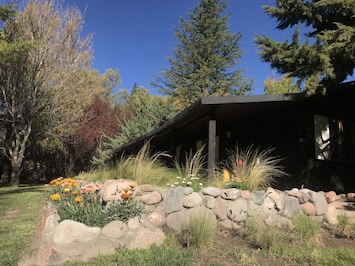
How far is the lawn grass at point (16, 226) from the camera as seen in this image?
4312 mm

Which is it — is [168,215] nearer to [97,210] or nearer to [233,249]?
[97,210]

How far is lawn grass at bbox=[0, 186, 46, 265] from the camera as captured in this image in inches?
170

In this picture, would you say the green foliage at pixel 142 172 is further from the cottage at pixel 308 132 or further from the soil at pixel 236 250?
the soil at pixel 236 250

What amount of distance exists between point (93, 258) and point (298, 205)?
3.93 m

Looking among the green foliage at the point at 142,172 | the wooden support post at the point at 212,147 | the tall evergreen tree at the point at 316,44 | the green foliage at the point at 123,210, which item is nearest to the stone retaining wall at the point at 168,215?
the green foliage at the point at 123,210

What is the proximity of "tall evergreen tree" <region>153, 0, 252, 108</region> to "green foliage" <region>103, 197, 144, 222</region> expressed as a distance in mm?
18760

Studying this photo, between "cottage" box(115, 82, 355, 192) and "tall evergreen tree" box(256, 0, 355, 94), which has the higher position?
"tall evergreen tree" box(256, 0, 355, 94)

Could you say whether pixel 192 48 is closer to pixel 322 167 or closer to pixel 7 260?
pixel 322 167

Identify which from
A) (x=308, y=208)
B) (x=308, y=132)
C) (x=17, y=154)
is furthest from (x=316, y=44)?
(x=17, y=154)

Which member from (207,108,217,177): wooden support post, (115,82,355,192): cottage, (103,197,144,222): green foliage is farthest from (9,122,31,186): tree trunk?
(103,197,144,222): green foliage

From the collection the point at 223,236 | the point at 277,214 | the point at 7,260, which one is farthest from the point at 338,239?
the point at 7,260

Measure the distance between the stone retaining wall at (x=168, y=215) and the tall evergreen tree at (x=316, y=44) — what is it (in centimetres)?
280

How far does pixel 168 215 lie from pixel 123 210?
35.7 inches

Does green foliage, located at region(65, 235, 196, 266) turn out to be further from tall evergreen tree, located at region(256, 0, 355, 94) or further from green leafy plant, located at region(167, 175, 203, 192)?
tall evergreen tree, located at region(256, 0, 355, 94)
